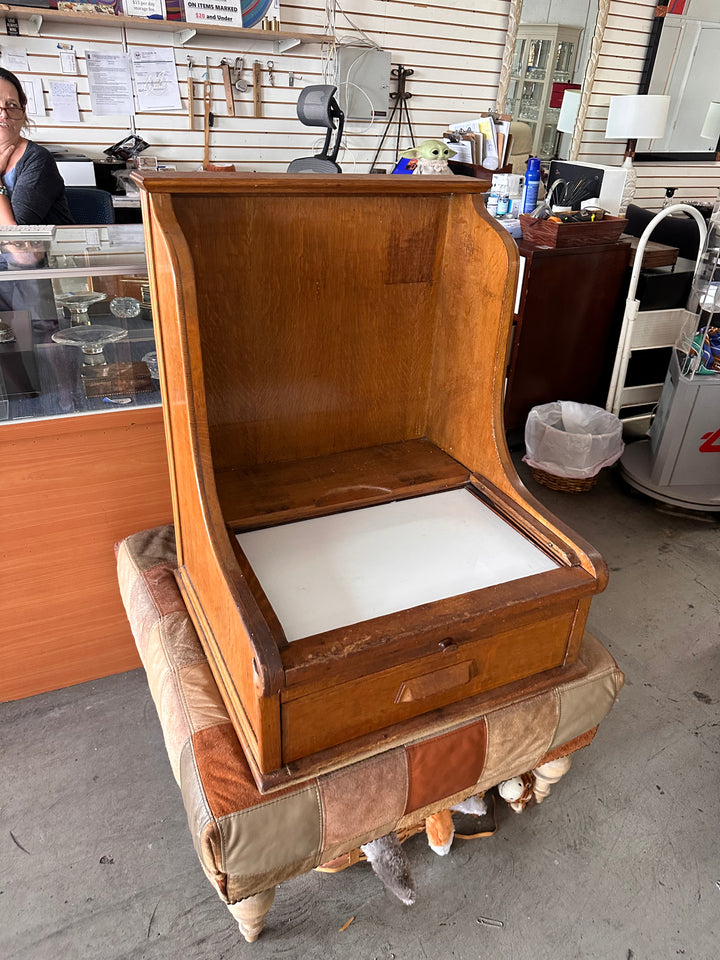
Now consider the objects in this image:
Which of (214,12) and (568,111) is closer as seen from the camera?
(214,12)

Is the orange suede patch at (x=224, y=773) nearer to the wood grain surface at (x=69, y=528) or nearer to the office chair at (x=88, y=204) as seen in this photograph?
the wood grain surface at (x=69, y=528)

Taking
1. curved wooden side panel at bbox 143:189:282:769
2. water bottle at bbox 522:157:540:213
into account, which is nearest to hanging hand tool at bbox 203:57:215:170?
water bottle at bbox 522:157:540:213

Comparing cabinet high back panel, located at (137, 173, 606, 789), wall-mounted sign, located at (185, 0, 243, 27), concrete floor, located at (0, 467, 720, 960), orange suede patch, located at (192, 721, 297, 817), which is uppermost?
wall-mounted sign, located at (185, 0, 243, 27)

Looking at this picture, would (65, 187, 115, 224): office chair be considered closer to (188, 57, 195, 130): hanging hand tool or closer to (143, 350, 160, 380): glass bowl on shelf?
(188, 57, 195, 130): hanging hand tool

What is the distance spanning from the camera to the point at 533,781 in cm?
163

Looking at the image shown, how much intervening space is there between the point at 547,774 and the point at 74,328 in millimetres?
1612

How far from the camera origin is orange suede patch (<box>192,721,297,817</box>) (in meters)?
1.03

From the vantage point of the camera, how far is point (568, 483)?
3.08 metres

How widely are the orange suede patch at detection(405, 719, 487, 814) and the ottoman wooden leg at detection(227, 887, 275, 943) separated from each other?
0.33 m

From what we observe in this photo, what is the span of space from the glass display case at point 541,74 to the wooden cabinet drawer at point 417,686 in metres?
5.08

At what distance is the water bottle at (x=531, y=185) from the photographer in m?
3.42

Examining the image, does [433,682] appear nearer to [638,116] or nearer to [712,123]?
[638,116]

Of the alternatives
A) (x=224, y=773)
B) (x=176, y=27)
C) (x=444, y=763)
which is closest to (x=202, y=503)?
(x=224, y=773)

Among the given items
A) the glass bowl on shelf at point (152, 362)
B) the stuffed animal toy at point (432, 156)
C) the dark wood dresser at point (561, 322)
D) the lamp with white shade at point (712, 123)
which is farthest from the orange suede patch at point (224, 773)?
the lamp with white shade at point (712, 123)
